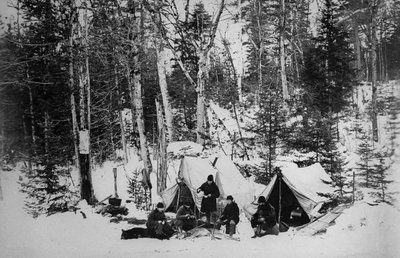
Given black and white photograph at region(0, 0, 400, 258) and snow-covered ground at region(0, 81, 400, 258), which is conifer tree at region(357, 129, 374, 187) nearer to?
black and white photograph at region(0, 0, 400, 258)

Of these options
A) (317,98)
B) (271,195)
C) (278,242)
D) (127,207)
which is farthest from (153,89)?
(278,242)

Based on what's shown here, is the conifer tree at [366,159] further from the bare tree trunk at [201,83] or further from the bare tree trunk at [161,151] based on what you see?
the bare tree trunk at [161,151]

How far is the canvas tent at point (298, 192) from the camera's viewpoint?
10.5 metres

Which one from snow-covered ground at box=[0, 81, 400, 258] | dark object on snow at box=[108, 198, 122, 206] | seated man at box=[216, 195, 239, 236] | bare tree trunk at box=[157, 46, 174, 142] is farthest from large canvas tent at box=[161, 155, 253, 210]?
bare tree trunk at box=[157, 46, 174, 142]

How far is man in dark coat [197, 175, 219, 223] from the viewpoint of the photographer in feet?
33.6

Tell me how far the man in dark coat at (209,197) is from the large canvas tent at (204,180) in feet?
2.66

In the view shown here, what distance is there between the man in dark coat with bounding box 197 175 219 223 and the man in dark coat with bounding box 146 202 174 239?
1.53 metres

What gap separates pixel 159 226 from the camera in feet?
29.2

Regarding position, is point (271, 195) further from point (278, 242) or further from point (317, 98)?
point (317, 98)

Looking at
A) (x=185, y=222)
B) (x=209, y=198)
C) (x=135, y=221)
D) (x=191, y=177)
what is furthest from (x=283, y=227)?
(x=135, y=221)

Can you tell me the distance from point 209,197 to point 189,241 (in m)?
1.92

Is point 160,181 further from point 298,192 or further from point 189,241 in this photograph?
point 298,192

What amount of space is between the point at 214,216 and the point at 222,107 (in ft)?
60.4

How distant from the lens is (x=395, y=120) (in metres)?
17.3
